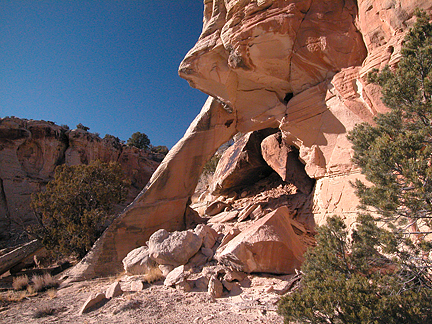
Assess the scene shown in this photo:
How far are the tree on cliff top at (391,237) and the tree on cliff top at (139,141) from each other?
3127cm

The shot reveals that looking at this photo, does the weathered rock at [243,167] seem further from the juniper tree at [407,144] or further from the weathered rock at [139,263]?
the juniper tree at [407,144]

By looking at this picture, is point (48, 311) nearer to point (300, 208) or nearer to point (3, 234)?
point (300, 208)

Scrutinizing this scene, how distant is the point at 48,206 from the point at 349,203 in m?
10.2

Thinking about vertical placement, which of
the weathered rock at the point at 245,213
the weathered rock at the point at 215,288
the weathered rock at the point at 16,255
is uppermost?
the weathered rock at the point at 16,255

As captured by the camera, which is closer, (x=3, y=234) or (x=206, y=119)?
(x=206, y=119)

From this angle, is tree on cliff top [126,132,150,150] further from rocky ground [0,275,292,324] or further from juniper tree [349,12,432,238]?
juniper tree [349,12,432,238]

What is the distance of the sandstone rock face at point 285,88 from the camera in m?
6.41

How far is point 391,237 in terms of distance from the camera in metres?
2.73

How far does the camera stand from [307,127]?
796cm

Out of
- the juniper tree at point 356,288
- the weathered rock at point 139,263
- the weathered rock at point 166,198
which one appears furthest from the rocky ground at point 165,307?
the weathered rock at point 166,198

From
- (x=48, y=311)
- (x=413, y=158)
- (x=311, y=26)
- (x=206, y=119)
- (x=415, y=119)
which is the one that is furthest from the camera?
(x=206, y=119)

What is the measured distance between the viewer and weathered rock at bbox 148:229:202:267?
19.7 feet

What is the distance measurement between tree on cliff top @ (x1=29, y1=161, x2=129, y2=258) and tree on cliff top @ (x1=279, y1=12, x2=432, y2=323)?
8.04 metres

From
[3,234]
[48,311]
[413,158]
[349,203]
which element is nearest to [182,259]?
[48,311]
